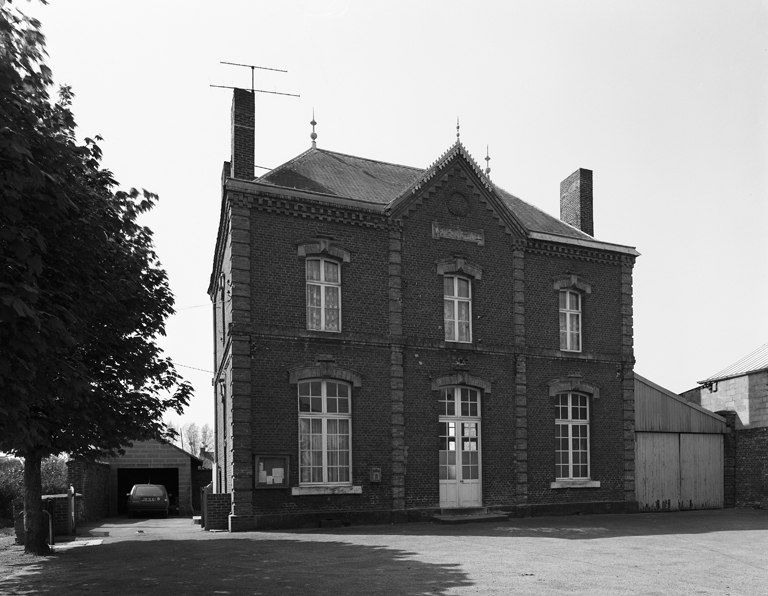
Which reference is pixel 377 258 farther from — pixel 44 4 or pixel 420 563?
pixel 44 4

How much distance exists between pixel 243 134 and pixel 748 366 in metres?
17.5

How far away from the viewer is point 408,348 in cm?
2058

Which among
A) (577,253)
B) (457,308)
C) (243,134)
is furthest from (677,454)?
(243,134)

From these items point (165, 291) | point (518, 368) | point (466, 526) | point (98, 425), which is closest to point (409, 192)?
point (518, 368)

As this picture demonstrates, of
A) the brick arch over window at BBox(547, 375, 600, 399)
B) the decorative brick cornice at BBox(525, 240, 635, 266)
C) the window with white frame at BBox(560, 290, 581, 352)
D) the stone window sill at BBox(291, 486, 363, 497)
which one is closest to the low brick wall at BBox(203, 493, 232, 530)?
the stone window sill at BBox(291, 486, 363, 497)

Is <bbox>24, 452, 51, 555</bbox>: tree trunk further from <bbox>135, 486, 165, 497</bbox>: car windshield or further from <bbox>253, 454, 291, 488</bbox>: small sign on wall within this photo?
<bbox>135, 486, 165, 497</bbox>: car windshield

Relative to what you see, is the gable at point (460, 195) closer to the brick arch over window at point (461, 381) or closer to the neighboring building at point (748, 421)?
the brick arch over window at point (461, 381)

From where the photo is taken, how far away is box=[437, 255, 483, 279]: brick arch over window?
21.2m

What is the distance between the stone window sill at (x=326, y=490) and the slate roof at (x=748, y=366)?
13.6 metres

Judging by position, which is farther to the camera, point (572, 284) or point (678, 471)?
point (678, 471)

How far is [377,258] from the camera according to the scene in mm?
20516

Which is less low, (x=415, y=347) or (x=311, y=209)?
(x=311, y=209)

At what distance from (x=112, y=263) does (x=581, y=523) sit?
12736 mm

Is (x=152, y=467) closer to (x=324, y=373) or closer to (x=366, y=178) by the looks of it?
(x=324, y=373)
